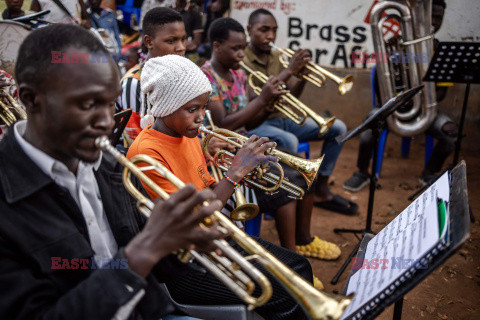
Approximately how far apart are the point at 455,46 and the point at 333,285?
2.59 m

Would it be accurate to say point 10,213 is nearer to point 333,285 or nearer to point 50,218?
point 50,218

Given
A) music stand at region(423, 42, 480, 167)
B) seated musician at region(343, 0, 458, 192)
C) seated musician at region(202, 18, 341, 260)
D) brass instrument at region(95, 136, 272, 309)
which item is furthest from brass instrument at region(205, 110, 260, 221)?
seated musician at region(343, 0, 458, 192)

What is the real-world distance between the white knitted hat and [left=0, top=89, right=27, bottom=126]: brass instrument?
1121 millimetres

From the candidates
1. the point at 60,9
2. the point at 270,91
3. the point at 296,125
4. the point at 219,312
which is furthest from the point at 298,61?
the point at 60,9

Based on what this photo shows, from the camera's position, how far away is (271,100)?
12.8ft

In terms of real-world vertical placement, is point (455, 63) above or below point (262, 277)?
above

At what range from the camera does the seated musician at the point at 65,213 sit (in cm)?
115

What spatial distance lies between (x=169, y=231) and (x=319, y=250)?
2816mm

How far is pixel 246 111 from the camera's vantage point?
3.71m

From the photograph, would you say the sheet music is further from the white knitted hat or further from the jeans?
the jeans

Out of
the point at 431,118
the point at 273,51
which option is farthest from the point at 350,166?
the point at 273,51

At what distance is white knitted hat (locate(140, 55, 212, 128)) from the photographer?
2223 millimetres

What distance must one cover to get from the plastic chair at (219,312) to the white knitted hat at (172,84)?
3.52 ft

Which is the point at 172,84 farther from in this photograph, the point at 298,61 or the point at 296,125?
the point at 296,125
